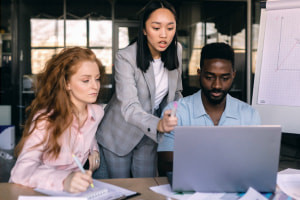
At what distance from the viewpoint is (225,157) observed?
1131mm

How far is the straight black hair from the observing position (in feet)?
5.64

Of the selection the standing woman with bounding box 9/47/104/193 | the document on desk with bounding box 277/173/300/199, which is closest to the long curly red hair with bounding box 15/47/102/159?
the standing woman with bounding box 9/47/104/193

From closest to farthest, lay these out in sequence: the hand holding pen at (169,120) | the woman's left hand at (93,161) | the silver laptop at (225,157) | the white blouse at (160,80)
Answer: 1. the silver laptop at (225,157)
2. the hand holding pen at (169,120)
3. the woman's left hand at (93,161)
4. the white blouse at (160,80)

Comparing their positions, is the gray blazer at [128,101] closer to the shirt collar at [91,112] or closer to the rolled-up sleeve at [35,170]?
the shirt collar at [91,112]

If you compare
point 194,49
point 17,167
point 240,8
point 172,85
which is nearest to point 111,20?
point 194,49

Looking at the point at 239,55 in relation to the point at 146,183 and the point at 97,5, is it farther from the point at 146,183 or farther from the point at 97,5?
the point at 146,183

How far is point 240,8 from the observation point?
562 cm

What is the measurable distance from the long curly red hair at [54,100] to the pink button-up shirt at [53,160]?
0.03 metres

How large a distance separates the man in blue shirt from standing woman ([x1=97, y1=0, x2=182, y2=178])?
146 mm

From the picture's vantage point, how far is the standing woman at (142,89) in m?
1.68

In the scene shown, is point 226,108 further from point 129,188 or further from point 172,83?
point 129,188

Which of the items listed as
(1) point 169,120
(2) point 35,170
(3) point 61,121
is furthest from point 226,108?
(2) point 35,170

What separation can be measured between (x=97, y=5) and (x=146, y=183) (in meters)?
4.82

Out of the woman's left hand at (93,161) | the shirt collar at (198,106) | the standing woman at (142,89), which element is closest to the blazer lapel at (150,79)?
the standing woman at (142,89)
